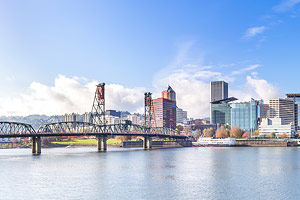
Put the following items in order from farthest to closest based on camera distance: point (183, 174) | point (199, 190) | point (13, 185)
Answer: point (183, 174)
point (13, 185)
point (199, 190)

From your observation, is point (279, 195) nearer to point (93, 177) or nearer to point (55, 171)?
point (93, 177)

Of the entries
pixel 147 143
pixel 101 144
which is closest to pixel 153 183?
pixel 101 144

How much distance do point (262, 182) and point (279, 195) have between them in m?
10.6

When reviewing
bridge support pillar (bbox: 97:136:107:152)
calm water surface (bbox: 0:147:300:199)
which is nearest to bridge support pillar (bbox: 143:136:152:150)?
bridge support pillar (bbox: 97:136:107:152)

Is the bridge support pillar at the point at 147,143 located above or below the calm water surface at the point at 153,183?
below

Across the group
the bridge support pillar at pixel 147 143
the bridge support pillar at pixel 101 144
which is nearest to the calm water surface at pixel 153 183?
the bridge support pillar at pixel 101 144

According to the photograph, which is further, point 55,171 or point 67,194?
point 55,171

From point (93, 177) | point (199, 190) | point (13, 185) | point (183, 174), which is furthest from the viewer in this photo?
point (183, 174)

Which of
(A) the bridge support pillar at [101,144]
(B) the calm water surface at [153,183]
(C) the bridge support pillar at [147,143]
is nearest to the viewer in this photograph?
(B) the calm water surface at [153,183]

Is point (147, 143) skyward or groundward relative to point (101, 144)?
groundward

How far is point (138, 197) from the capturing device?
50.5 metres

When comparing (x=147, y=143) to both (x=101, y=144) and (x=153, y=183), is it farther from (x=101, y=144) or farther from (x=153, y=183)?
(x=153, y=183)

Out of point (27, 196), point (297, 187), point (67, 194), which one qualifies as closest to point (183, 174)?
point (297, 187)

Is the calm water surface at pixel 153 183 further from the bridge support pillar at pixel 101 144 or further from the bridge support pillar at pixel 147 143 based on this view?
the bridge support pillar at pixel 147 143
